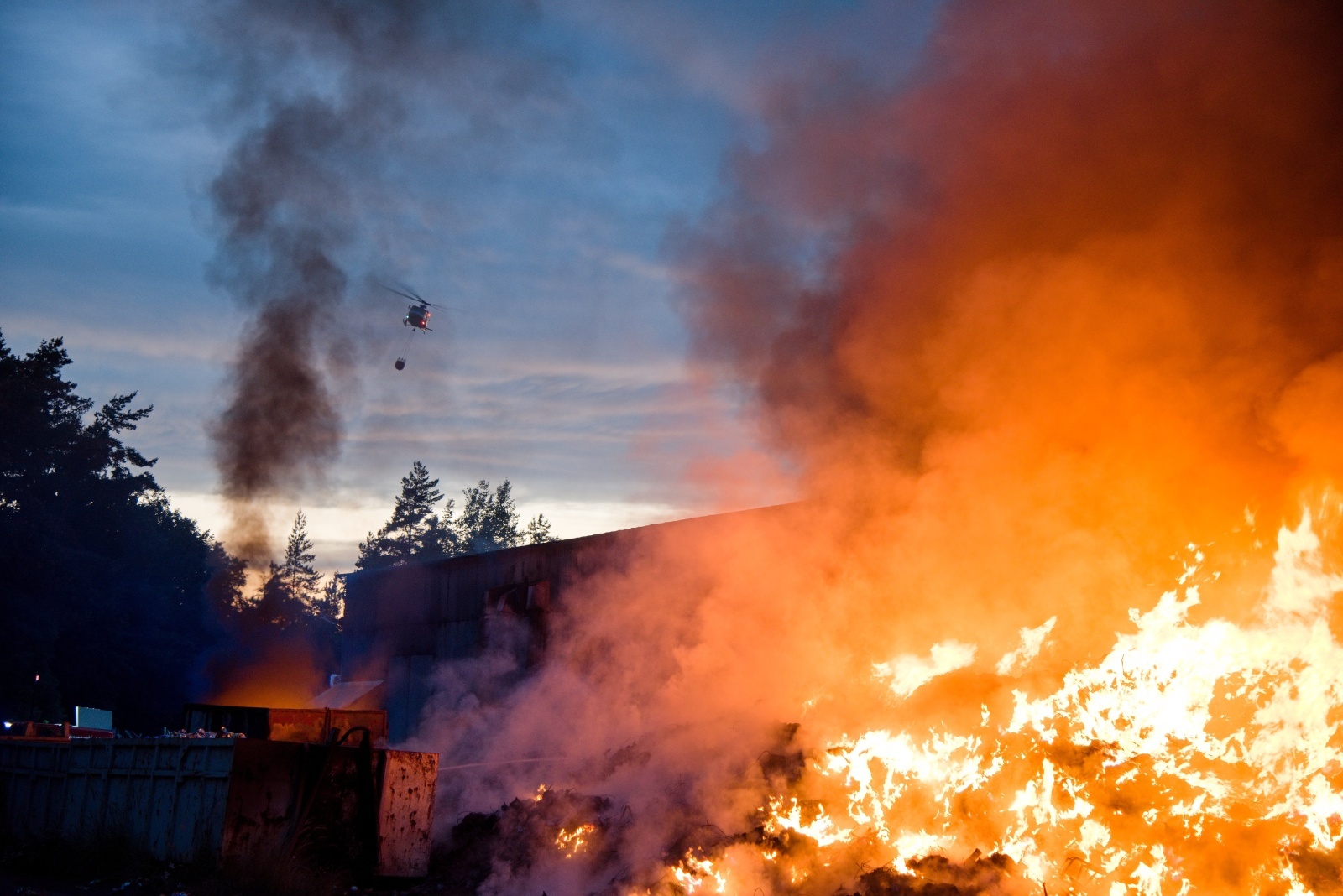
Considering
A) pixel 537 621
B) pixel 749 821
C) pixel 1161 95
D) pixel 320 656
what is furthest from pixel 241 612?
pixel 1161 95

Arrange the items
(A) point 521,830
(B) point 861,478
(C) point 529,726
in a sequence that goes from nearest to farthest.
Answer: (A) point 521,830, (B) point 861,478, (C) point 529,726

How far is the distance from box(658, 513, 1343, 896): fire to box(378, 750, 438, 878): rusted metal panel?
13.6 feet

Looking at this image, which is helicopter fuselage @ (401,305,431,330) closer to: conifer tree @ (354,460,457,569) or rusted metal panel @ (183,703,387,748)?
rusted metal panel @ (183,703,387,748)

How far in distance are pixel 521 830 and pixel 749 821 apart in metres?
3.55

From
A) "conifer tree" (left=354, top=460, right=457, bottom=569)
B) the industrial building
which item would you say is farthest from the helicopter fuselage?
"conifer tree" (left=354, top=460, right=457, bottom=569)

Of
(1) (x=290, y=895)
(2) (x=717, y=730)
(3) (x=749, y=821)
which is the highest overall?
(2) (x=717, y=730)

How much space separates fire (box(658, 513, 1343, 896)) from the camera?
10562mm

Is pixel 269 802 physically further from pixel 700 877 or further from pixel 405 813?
pixel 700 877

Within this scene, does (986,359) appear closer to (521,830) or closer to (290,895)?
(521,830)

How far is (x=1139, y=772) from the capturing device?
36.5 feet

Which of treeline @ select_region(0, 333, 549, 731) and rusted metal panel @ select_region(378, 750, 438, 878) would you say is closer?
rusted metal panel @ select_region(378, 750, 438, 878)

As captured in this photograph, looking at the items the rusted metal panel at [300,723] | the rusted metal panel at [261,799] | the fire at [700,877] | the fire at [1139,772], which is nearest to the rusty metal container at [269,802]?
the rusted metal panel at [261,799]

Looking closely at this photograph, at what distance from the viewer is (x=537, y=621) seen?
2539cm

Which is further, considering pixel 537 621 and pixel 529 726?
pixel 537 621
